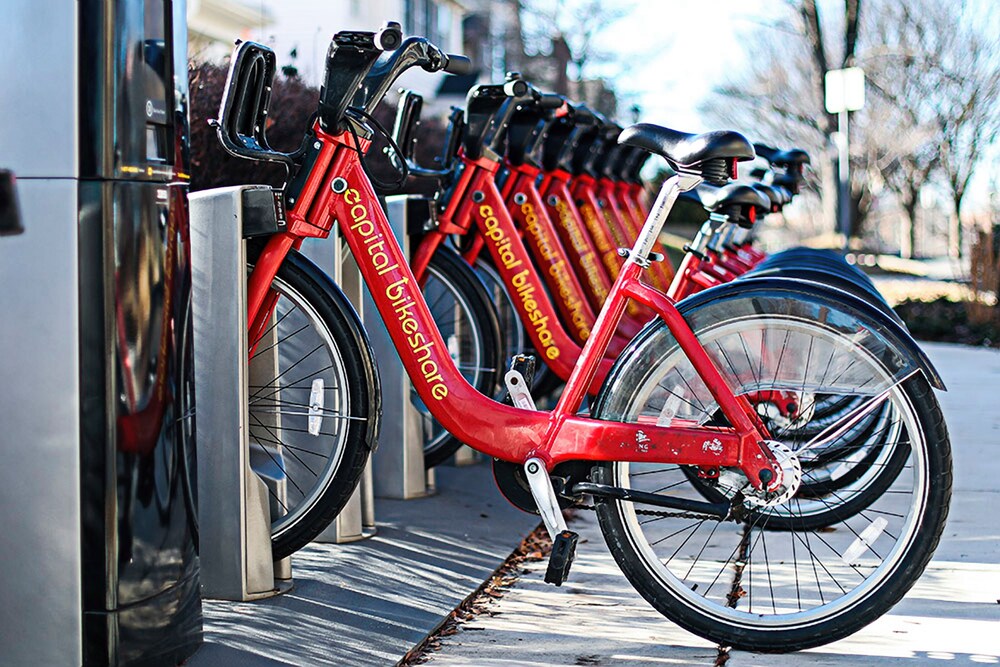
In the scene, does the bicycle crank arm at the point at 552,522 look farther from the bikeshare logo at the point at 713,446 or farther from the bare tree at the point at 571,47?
the bare tree at the point at 571,47

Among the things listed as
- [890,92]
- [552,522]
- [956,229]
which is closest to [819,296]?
[552,522]

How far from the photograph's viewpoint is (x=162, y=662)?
277cm

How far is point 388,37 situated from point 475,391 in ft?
3.13

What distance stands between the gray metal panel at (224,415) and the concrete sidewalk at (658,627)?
604 mm

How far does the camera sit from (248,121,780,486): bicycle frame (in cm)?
301

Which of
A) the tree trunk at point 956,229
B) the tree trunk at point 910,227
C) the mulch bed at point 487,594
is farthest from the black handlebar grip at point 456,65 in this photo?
the tree trunk at point 910,227

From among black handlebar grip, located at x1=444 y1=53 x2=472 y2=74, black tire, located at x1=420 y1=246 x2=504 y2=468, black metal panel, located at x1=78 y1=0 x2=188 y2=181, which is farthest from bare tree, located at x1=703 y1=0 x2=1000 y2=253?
black metal panel, located at x1=78 y1=0 x2=188 y2=181

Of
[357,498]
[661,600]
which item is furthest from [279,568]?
[661,600]

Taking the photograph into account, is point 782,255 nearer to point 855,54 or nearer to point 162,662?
point 162,662

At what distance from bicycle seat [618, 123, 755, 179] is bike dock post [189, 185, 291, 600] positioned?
1037 mm

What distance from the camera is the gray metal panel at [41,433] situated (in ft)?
8.46

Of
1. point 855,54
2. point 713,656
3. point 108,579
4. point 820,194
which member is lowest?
point 713,656

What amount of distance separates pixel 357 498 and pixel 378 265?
3.23ft

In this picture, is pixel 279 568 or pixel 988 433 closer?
pixel 279 568
